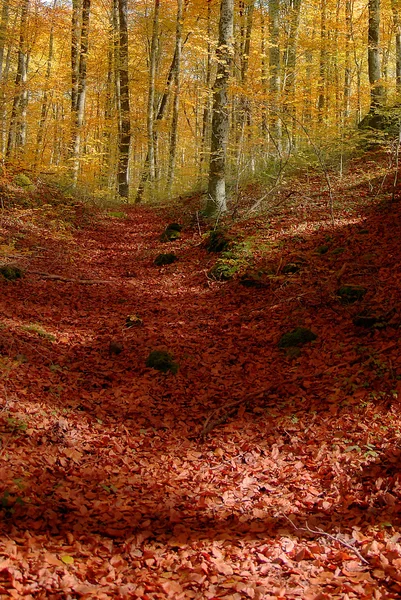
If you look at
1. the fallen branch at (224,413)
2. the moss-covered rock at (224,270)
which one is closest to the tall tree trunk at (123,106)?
the moss-covered rock at (224,270)

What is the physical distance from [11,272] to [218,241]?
14.6ft

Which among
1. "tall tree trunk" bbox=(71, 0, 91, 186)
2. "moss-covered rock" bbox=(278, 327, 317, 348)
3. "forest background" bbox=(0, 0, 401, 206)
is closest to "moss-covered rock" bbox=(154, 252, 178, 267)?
"forest background" bbox=(0, 0, 401, 206)

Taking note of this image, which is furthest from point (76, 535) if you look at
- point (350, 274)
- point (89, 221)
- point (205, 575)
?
point (89, 221)

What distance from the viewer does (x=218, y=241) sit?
10.5 metres

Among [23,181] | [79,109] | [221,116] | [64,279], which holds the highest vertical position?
[79,109]

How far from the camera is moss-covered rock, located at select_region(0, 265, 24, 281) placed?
27.1 ft

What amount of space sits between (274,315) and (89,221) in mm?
9828

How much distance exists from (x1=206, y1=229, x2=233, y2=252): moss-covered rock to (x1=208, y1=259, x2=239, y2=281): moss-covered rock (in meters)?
0.91

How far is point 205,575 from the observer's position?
3.01 meters

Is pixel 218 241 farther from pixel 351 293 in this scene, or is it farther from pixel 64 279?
pixel 351 293

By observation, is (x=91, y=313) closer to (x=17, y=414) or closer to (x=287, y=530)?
(x=17, y=414)

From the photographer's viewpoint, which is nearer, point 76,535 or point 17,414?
point 76,535

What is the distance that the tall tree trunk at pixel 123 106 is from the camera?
1923 centimetres

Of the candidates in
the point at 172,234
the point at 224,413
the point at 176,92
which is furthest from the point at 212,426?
the point at 176,92
